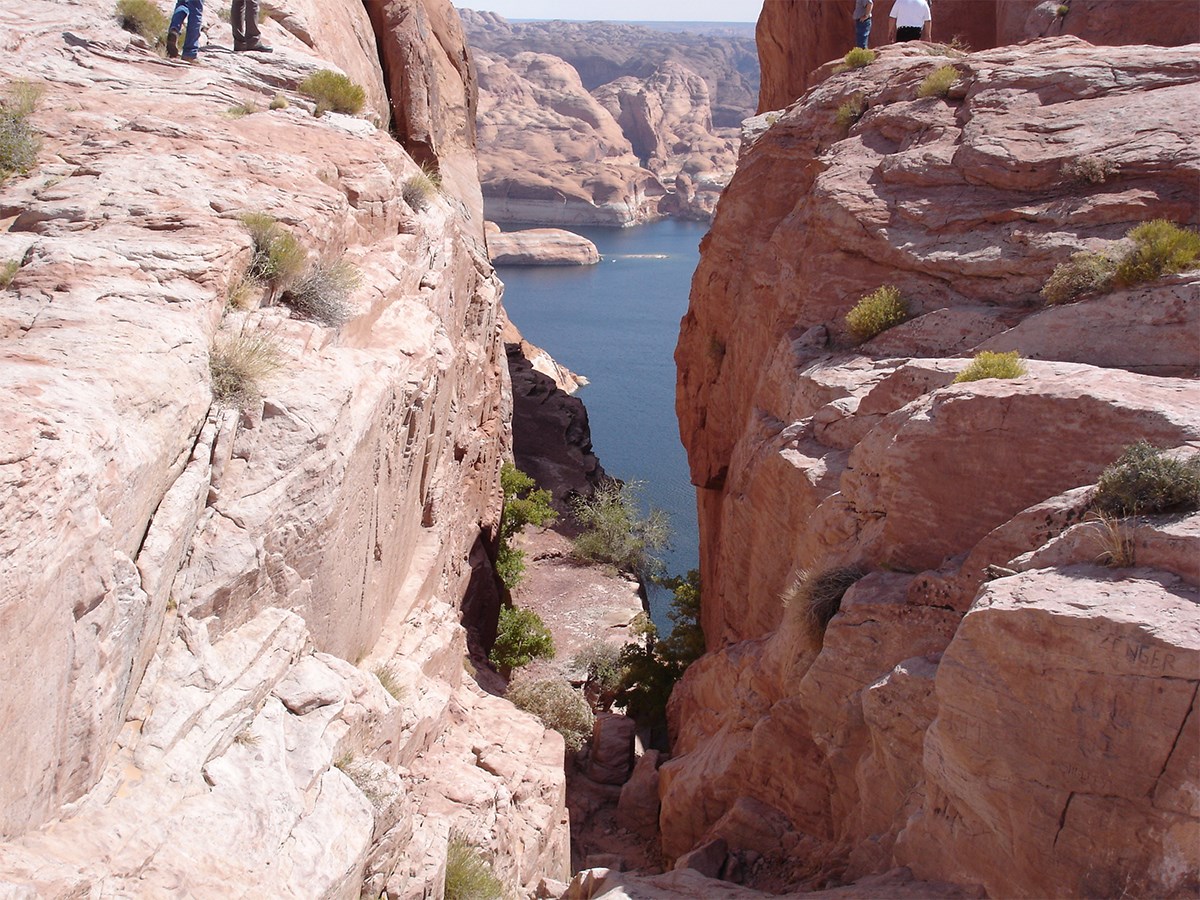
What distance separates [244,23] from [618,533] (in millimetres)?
18003

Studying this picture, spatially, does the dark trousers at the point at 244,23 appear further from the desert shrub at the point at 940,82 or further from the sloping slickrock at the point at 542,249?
the sloping slickrock at the point at 542,249

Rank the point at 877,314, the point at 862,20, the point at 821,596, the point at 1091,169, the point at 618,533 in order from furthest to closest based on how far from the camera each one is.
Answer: the point at 618,533 → the point at 862,20 → the point at 877,314 → the point at 1091,169 → the point at 821,596

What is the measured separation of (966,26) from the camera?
76.3 ft

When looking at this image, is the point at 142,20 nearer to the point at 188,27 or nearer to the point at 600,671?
the point at 188,27

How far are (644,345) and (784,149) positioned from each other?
158 ft

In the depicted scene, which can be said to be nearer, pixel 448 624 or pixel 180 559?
pixel 180 559

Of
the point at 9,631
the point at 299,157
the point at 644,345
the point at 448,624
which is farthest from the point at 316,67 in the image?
the point at 644,345

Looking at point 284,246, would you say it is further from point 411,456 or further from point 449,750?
point 449,750

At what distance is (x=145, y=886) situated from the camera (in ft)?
18.8

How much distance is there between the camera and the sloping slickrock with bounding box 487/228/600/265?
90.1 meters

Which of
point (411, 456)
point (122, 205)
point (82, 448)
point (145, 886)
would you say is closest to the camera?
point (145, 886)

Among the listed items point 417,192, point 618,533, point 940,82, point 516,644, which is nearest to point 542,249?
point 618,533

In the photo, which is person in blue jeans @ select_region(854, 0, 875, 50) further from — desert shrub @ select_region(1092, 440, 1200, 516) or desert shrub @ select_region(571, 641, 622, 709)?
desert shrub @ select_region(1092, 440, 1200, 516)

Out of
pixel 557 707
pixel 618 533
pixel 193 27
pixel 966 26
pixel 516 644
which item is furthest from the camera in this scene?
pixel 618 533
